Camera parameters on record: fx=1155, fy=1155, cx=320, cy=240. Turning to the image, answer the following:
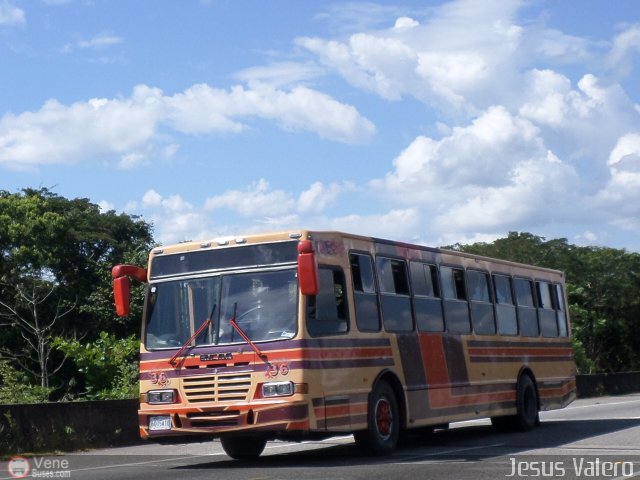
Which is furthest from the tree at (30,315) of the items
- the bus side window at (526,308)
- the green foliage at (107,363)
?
the bus side window at (526,308)

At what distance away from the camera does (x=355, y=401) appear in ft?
50.2

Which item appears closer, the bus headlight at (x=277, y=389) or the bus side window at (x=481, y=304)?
the bus headlight at (x=277, y=389)

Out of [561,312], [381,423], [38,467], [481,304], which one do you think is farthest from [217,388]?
[561,312]

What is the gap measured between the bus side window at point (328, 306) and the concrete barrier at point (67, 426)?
253 inches

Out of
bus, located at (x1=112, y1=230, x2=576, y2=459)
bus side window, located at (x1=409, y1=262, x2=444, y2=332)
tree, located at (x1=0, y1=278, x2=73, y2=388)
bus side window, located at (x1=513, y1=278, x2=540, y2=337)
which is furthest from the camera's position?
tree, located at (x1=0, y1=278, x2=73, y2=388)

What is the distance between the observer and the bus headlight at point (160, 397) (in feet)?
49.1

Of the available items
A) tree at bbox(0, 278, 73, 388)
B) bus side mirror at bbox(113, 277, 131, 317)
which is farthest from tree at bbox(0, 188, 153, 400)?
bus side mirror at bbox(113, 277, 131, 317)

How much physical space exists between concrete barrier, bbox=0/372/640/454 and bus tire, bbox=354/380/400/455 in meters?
6.13

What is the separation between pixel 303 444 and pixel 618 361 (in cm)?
4808

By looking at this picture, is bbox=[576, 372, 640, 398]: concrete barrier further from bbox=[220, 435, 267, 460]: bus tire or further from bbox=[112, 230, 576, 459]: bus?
bbox=[220, 435, 267, 460]: bus tire

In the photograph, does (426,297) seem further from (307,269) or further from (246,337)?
(307,269)

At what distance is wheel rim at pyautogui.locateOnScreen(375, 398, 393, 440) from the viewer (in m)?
15.8

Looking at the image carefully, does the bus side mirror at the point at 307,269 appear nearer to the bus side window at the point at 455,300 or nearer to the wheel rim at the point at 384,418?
the wheel rim at the point at 384,418

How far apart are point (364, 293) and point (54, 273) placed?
40300 millimetres
